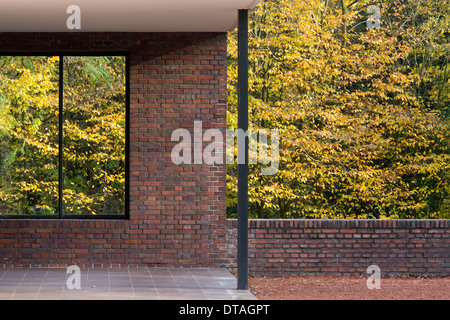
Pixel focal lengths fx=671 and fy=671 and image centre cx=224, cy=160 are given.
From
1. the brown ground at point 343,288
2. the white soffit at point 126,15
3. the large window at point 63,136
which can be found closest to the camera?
the white soffit at point 126,15

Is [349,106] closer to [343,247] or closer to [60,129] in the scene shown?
[343,247]

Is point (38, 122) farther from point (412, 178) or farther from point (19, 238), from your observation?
point (412, 178)

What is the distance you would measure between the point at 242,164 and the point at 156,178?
2583mm

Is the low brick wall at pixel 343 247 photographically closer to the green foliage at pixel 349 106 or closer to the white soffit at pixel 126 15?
the white soffit at pixel 126 15

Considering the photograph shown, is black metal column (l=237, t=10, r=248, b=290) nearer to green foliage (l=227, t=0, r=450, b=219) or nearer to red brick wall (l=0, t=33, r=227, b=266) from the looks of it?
red brick wall (l=0, t=33, r=227, b=266)

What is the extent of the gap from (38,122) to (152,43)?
3.01 metres

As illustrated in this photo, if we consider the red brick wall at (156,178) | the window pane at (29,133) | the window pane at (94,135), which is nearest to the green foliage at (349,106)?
the window pane at (94,135)

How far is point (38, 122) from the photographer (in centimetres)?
1228

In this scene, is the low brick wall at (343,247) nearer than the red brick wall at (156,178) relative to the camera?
No

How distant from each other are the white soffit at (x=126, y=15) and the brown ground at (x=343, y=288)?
152 inches

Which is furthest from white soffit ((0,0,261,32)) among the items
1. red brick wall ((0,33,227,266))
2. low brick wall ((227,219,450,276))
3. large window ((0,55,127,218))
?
low brick wall ((227,219,450,276))

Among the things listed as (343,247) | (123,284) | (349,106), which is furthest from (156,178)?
(349,106)

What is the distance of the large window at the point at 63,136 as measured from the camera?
437 inches

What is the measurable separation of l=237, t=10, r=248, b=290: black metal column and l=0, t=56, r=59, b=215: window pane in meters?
4.05
